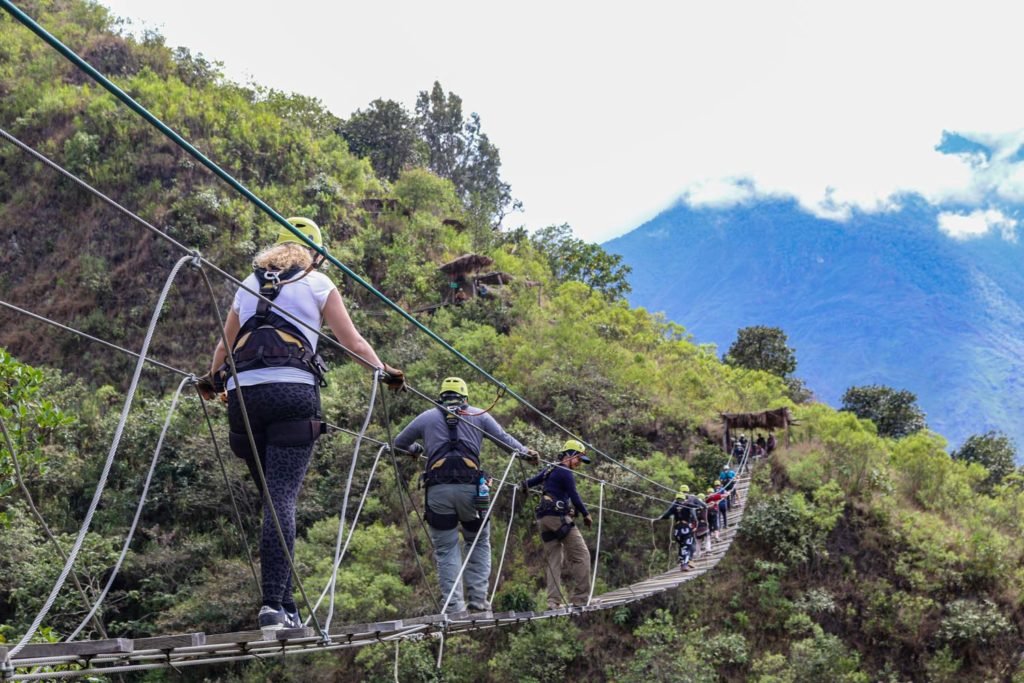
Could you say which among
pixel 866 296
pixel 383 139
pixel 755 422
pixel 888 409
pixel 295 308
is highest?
pixel 866 296

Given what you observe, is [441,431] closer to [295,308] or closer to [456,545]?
[456,545]

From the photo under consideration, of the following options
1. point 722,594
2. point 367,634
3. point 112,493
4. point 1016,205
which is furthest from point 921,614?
point 1016,205

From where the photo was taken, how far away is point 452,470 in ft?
12.5

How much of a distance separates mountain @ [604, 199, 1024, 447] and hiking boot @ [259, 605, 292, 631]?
123 m

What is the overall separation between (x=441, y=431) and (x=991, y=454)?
61.4 feet

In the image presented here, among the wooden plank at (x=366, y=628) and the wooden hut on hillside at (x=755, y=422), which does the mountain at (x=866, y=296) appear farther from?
the wooden plank at (x=366, y=628)

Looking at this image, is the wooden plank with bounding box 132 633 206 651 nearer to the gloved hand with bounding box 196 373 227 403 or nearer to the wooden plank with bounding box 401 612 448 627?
the gloved hand with bounding box 196 373 227 403

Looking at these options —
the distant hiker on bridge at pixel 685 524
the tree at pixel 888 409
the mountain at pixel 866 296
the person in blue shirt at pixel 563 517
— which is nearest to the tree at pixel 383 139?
the tree at pixel 888 409

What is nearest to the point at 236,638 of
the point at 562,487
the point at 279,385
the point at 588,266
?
the point at 279,385

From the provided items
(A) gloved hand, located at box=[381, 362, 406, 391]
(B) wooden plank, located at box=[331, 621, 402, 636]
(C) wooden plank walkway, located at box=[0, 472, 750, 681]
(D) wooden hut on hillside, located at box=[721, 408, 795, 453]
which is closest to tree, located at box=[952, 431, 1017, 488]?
(D) wooden hut on hillside, located at box=[721, 408, 795, 453]

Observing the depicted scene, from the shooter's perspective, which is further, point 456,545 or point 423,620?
point 456,545

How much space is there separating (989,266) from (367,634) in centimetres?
18003

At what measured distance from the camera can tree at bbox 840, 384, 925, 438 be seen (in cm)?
1998

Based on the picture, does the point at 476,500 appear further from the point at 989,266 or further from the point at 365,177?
the point at 989,266
